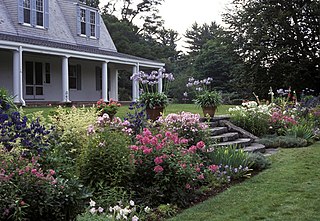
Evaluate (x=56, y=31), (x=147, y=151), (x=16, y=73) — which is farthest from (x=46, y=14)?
(x=147, y=151)

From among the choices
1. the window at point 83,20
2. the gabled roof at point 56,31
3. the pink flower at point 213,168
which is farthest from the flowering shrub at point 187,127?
the window at point 83,20

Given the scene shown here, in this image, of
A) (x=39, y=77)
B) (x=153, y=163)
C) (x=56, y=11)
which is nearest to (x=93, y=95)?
(x=39, y=77)

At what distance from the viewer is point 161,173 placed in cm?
446

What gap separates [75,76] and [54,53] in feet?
13.5

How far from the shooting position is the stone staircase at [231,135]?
817 centimetres

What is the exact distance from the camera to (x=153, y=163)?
15.0 feet

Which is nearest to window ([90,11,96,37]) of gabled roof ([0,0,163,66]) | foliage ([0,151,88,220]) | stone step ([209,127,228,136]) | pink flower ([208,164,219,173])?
gabled roof ([0,0,163,66])

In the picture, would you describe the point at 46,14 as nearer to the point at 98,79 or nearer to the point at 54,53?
the point at 54,53

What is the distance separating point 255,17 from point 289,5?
7.39 feet

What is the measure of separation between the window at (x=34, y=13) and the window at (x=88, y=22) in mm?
2237

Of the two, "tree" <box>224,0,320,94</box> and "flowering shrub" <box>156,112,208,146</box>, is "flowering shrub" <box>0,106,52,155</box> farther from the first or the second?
"tree" <box>224,0,320,94</box>

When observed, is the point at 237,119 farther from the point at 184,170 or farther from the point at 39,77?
the point at 39,77

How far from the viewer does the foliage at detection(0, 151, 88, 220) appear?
300 centimetres

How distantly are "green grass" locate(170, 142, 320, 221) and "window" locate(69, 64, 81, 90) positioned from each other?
13.5 m
